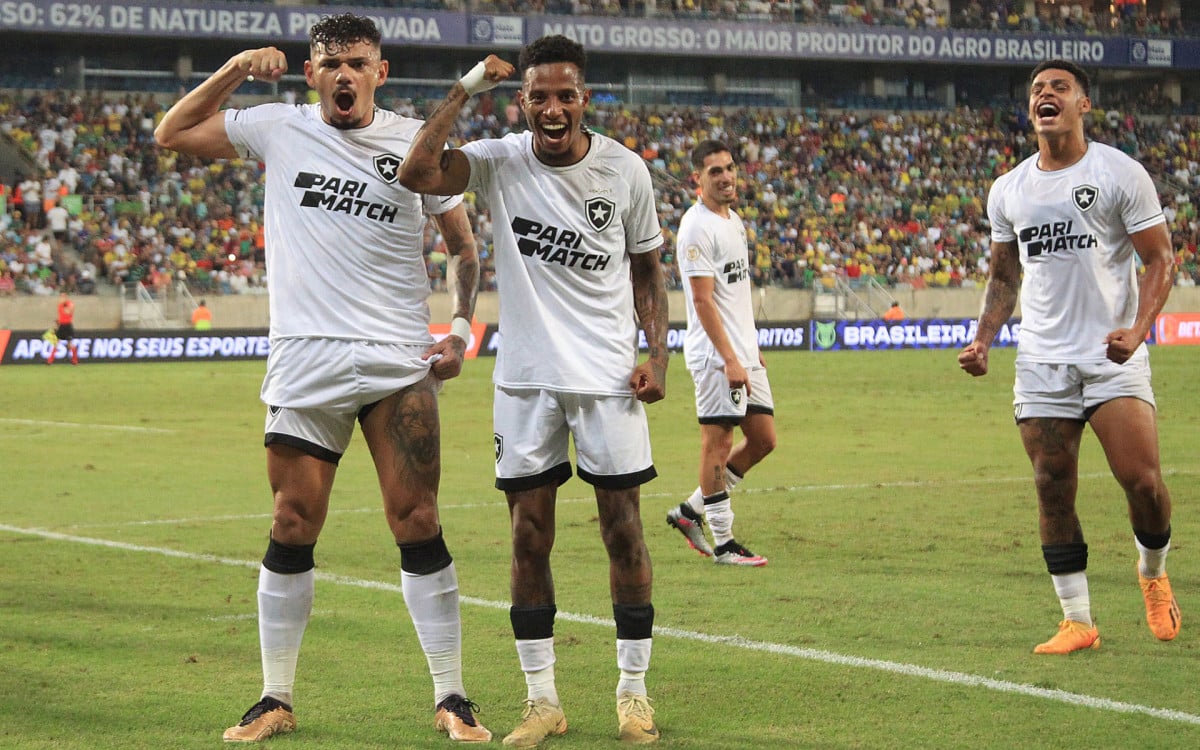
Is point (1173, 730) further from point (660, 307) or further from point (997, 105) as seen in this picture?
point (997, 105)

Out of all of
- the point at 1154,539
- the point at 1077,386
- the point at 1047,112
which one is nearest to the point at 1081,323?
the point at 1077,386

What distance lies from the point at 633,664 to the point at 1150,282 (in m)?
2.99

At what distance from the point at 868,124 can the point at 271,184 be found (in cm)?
4856

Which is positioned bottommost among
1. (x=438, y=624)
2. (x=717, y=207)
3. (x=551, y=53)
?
(x=438, y=624)

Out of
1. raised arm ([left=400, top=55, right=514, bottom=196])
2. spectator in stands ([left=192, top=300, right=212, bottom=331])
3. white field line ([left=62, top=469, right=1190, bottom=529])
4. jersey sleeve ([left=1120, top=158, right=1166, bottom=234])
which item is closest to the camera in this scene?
raised arm ([left=400, top=55, right=514, bottom=196])

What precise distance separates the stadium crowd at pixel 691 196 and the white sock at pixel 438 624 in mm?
32351

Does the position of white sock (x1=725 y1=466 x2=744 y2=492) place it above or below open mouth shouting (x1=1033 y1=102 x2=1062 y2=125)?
below

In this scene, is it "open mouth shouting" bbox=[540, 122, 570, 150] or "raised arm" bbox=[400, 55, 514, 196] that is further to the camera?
"open mouth shouting" bbox=[540, 122, 570, 150]

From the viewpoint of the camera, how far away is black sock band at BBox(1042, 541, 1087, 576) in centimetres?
675

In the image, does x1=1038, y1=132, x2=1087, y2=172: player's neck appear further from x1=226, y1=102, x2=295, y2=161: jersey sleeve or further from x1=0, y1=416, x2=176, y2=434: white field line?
x1=0, y1=416, x2=176, y2=434: white field line

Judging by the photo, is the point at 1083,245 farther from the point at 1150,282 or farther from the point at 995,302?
the point at 995,302

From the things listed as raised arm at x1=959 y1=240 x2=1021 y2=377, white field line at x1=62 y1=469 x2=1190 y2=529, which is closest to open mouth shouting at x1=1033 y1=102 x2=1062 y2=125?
raised arm at x1=959 y1=240 x2=1021 y2=377

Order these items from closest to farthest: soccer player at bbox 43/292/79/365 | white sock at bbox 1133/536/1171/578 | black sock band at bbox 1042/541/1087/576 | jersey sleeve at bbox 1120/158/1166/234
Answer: jersey sleeve at bbox 1120/158/1166/234 < black sock band at bbox 1042/541/1087/576 < white sock at bbox 1133/536/1171/578 < soccer player at bbox 43/292/79/365

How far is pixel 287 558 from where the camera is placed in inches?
215
